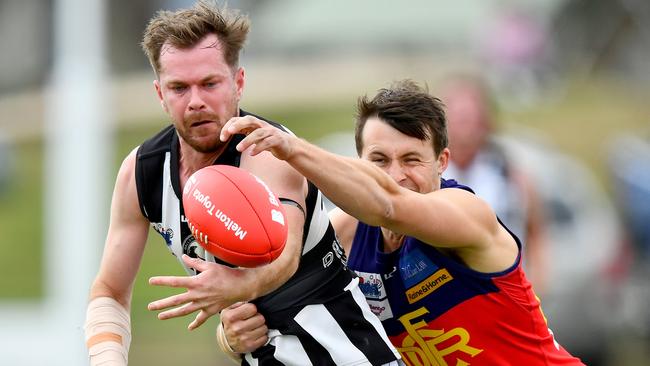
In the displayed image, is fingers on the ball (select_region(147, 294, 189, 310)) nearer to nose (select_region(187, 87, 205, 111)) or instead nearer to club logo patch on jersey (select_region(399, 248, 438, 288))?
nose (select_region(187, 87, 205, 111))

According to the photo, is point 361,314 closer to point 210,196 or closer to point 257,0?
point 210,196

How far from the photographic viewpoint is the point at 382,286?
4773 millimetres

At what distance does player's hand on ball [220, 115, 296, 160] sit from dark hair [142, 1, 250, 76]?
610mm

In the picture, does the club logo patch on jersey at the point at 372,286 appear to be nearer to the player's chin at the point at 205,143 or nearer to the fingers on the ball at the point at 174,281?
the player's chin at the point at 205,143

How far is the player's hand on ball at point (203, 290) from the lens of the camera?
3.71m

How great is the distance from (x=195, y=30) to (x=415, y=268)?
130 cm

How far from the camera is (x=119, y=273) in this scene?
483 centimetres

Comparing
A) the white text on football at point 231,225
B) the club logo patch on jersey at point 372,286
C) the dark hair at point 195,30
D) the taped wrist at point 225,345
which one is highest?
the dark hair at point 195,30

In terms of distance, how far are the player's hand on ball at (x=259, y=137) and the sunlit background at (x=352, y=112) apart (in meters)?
6.82

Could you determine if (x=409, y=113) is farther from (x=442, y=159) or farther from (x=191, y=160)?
(x=191, y=160)

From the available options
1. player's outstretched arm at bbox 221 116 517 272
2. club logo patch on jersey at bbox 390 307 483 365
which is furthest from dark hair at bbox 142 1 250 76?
club logo patch on jersey at bbox 390 307 483 365

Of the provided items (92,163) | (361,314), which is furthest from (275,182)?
(92,163)

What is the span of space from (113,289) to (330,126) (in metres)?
13.6

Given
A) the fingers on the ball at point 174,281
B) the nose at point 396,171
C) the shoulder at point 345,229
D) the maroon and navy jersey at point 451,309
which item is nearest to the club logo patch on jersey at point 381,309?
the maroon and navy jersey at point 451,309
